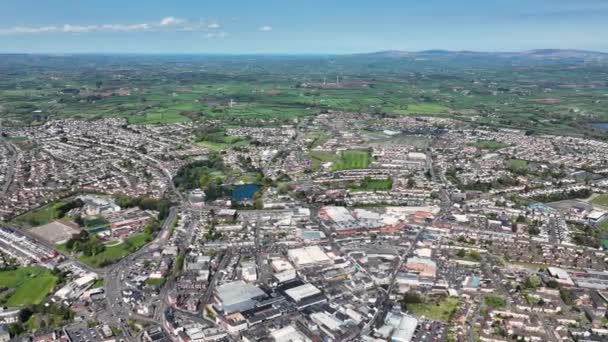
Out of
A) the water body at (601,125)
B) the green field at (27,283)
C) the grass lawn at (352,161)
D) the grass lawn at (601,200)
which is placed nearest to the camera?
the green field at (27,283)

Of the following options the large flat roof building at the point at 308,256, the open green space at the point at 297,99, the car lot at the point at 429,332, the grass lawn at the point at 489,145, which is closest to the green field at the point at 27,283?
the large flat roof building at the point at 308,256

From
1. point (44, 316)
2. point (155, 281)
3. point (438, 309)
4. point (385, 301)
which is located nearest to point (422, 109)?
point (438, 309)

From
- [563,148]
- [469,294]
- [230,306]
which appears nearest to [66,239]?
[230,306]

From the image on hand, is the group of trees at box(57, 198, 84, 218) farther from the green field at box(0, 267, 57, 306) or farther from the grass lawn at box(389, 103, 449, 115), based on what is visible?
the grass lawn at box(389, 103, 449, 115)

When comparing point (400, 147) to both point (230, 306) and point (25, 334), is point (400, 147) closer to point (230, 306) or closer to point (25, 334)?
point (230, 306)

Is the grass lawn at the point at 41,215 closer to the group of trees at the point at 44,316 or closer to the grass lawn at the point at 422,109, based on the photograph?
the group of trees at the point at 44,316

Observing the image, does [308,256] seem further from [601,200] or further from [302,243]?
[601,200]
